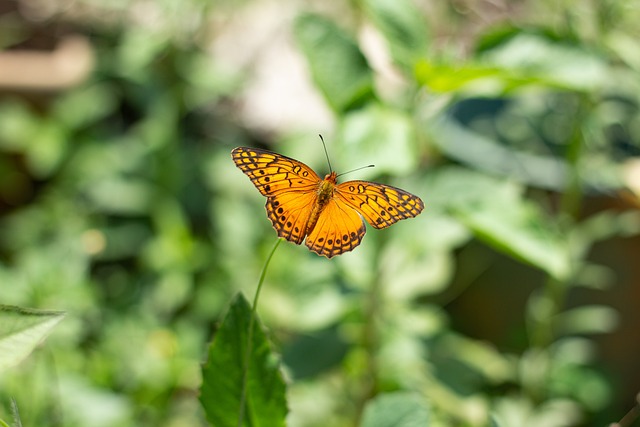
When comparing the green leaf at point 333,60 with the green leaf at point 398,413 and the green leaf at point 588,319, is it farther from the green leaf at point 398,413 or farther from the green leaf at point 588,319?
the green leaf at point 588,319

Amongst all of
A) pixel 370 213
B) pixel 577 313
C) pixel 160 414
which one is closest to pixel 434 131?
pixel 577 313

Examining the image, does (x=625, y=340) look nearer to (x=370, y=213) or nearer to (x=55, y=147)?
(x=370, y=213)

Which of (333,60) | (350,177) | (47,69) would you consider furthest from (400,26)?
(47,69)

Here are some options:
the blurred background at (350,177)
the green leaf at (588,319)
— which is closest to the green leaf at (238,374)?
the blurred background at (350,177)

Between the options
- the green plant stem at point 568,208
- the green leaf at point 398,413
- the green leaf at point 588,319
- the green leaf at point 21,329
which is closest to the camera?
the green leaf at point 21,329

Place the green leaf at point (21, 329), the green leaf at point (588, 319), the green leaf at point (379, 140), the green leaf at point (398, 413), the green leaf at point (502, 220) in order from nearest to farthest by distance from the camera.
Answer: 1. the green leaf at point (21, 329)
2. the green leaf at point (398, 413)
3. the green leaf at point (379, 140)
4. the green leaf at point (502, 220)
5. the green leaf at point (588, 319)

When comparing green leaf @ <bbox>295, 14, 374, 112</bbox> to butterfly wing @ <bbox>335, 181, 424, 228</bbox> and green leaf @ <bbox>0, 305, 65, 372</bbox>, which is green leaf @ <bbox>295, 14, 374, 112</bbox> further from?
green leaf @ <bbox>0, 305, 65, 372</bbox>
